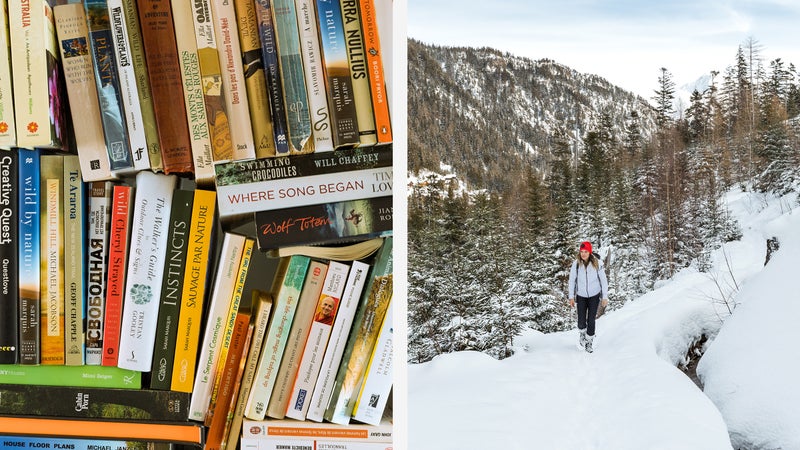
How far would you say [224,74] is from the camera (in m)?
0.65

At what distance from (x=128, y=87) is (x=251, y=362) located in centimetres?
29

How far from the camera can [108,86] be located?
646mm

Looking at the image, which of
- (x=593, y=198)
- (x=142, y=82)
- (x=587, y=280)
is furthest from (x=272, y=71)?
(x=593, y=198)

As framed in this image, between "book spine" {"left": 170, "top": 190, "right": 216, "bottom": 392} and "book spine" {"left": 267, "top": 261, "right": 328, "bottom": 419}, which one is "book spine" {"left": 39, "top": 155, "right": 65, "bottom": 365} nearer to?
"book spine" {"left": 170, "top": 190, "right": 216, "bottom": 392}

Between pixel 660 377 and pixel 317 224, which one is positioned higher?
pixel 317 224

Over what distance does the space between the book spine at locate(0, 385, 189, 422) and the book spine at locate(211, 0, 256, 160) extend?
0.26 meters

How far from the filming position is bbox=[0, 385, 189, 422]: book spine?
682mm

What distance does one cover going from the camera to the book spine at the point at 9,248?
0.66 metres

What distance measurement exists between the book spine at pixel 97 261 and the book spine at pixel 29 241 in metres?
0.05

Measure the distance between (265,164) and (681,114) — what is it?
1000 centimetres

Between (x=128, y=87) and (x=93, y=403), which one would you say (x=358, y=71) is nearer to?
(x=128, y=87)

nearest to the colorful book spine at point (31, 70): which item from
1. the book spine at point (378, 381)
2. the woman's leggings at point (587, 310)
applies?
the book spine at point (378, 381)

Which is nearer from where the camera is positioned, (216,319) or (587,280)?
(216,319)

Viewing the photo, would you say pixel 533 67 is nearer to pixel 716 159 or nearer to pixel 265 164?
pixel 716 159
